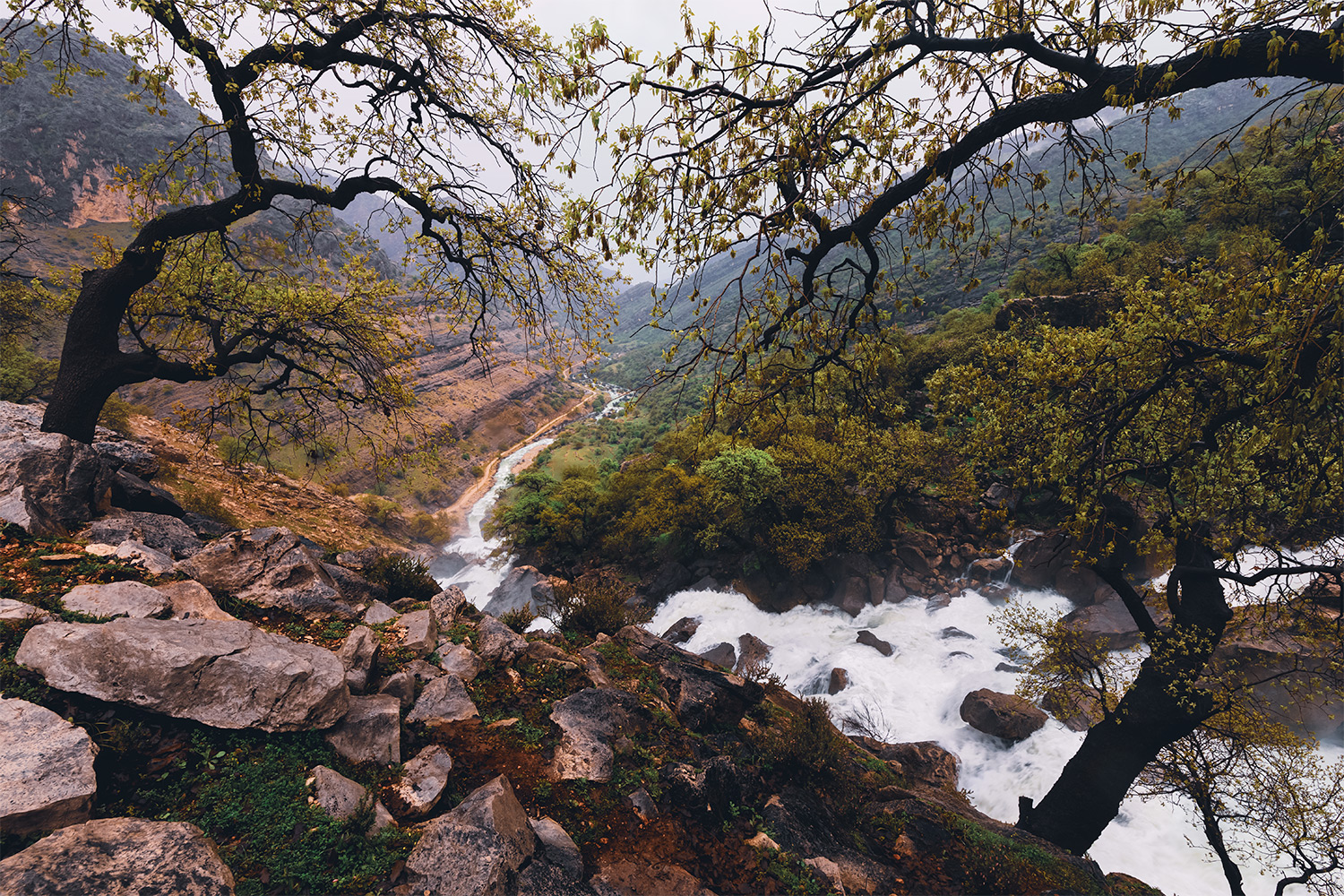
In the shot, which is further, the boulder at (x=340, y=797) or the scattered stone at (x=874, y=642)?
the scattered stone at (x=874, y=642)

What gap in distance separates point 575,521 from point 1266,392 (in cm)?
2897

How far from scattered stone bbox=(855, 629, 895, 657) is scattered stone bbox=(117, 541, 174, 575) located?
20113 millimetres

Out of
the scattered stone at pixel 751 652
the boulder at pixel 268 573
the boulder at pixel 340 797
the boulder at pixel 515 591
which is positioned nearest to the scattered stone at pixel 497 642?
the boulder at pixel 268 573

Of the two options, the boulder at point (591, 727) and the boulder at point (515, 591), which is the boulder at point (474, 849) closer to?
the boulder at point (591, 727)

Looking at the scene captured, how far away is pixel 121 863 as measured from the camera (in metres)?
3.01

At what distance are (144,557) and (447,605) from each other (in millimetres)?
3869

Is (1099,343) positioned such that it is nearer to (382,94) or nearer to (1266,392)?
(1266,392)

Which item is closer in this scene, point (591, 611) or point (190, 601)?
point (190, 601)

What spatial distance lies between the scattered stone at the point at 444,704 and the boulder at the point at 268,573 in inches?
83.0

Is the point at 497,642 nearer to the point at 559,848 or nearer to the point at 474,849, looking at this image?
the point at 559,848

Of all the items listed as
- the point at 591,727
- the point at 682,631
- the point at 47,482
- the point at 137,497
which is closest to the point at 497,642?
the point at 591,727

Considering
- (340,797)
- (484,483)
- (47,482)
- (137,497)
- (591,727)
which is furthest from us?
(484,483)


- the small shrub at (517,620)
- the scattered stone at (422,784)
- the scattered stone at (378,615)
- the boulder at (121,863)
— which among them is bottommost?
the small shrub at (517,620)

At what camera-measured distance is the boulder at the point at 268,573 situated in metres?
6.61
